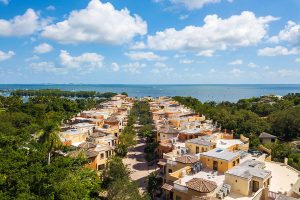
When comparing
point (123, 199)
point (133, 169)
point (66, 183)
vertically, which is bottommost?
point (133, 169)

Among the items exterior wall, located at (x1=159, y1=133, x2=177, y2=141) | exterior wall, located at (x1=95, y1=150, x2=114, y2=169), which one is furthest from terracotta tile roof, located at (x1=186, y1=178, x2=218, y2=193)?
exterior wall, located at (x1=159, y1=133, x2=177, y2=141)

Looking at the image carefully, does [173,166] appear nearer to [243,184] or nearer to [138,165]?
[243,184]

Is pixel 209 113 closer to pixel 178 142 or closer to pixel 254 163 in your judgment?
pixel 178 142

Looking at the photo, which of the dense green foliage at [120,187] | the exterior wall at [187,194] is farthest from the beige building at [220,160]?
the dense green foliage at [120,187]

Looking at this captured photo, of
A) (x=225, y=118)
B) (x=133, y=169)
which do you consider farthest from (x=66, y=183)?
(x=225, y=118)

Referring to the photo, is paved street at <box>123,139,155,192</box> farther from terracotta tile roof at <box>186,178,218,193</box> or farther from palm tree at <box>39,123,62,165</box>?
palm tree at <box>39,123,62,165</box>

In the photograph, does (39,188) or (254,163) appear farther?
(254,163)

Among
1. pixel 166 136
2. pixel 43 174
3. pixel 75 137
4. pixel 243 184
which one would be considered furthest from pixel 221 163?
pixel 75 137
